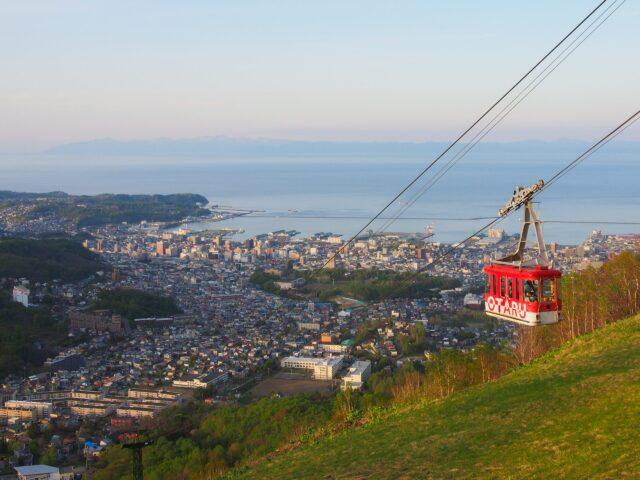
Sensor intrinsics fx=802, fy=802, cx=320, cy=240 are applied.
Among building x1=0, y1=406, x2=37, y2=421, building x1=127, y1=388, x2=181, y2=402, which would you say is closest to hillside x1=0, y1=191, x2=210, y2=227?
building x1=127, y1=388, x2=181, y2=402

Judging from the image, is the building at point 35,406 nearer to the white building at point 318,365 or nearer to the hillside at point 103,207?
the white building at point 318,365

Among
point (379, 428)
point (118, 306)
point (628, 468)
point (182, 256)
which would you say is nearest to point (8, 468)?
point (379, 428)

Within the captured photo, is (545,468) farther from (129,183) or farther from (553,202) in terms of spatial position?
(129,183)

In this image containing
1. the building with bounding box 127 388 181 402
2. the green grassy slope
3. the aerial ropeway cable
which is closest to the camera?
the green grassy slope

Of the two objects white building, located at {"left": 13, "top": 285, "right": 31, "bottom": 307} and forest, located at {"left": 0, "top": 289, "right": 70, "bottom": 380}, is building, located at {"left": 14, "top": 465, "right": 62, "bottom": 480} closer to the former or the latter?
forest, located at {"left": 0, "top": 289, "right": 70, "bottom": 380}

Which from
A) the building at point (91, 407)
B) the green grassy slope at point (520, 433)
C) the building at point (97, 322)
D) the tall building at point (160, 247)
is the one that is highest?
the green grassy slope at point (520, 433)

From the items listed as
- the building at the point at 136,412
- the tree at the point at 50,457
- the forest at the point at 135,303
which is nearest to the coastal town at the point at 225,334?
the building at the point at 136,412
